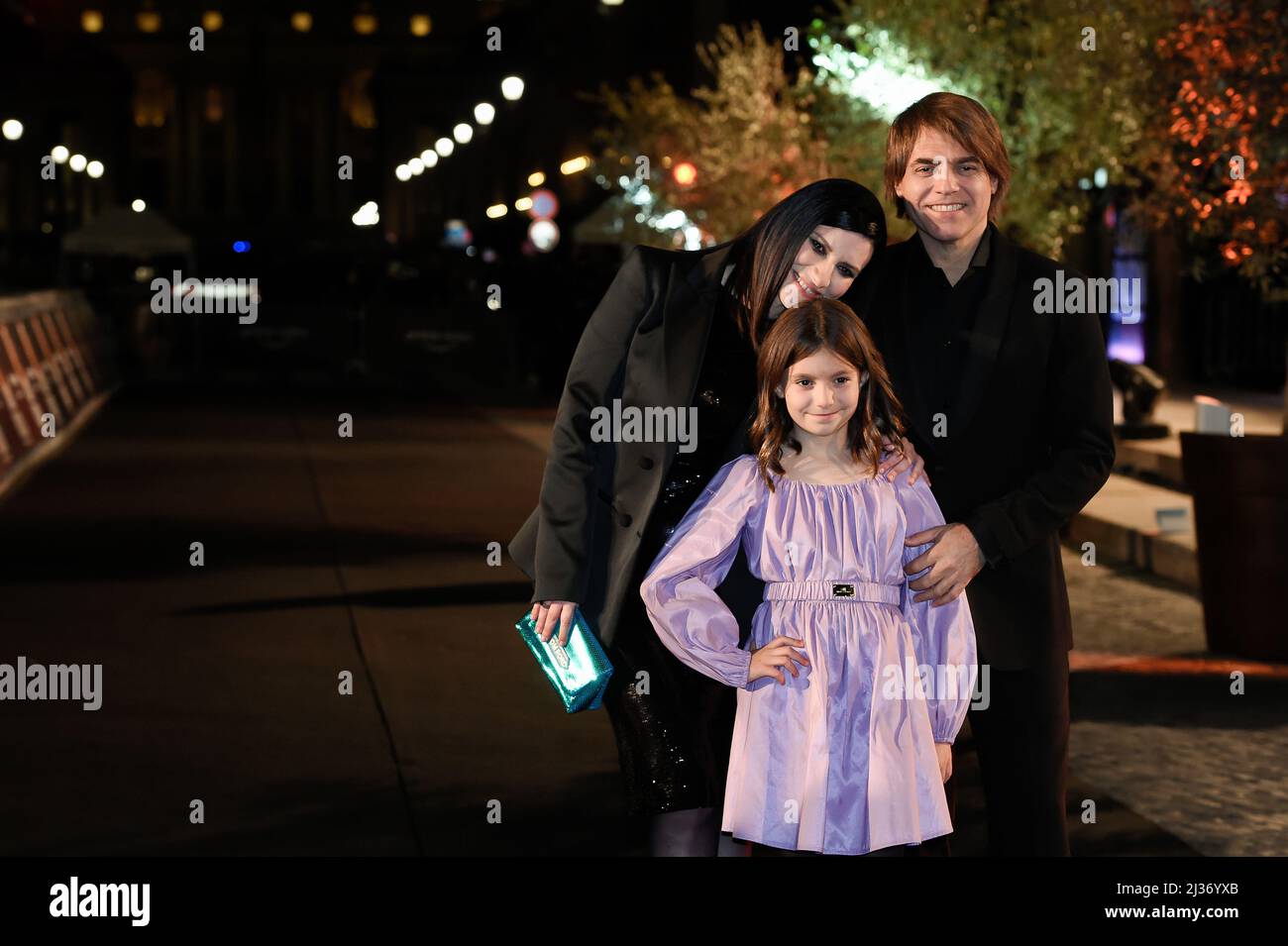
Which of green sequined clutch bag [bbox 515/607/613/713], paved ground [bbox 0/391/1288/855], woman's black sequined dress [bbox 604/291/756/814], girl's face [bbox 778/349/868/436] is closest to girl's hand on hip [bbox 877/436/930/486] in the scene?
girl's face [bbox 778/349/868/436]

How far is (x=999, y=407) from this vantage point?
16.4ft

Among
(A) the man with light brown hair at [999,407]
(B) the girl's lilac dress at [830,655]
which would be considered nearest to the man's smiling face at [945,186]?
(A) the man with light brown hair at [999,407]

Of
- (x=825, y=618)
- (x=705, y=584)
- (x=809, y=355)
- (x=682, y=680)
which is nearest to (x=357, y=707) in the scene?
(x=682, y=680)

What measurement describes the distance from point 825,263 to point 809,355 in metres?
0.24

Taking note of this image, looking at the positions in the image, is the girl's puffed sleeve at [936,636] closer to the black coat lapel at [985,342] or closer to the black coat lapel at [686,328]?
the black coat lapel at [985,342]

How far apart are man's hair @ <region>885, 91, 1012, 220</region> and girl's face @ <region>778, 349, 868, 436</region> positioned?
457mm

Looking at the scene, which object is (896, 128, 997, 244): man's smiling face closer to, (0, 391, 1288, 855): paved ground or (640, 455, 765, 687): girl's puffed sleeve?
(640, 455, 765, 687): girl's puffed sleeve

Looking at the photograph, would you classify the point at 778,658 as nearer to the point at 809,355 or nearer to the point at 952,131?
the point at 809,355

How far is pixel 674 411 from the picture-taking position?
16.3 feet
